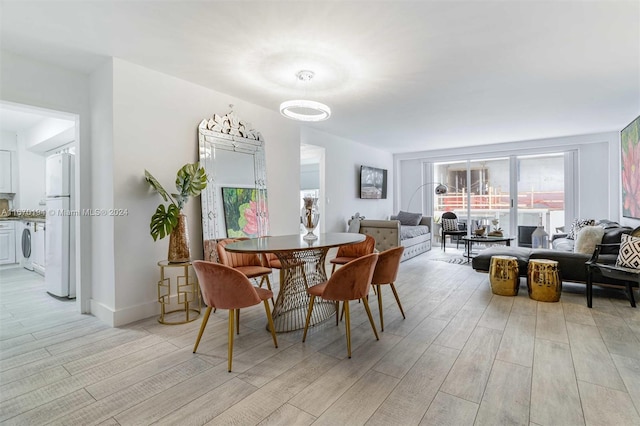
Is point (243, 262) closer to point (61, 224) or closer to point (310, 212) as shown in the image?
point (310, 212)

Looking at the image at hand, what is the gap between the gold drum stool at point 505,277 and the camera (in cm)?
375

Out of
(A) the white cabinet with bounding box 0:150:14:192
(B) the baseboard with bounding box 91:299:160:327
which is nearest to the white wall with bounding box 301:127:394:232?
(B) the baseboard with bounding box 91:299:160:327

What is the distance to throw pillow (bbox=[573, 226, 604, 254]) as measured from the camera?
3.96 meters

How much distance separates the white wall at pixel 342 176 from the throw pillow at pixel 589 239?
12.6ft

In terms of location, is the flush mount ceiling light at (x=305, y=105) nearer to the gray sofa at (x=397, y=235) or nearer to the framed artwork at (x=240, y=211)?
the framed artwork at (x=240, y=211)

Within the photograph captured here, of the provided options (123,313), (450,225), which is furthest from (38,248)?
(450,225)

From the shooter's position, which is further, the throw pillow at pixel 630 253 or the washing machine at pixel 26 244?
the washing machine at pixel 26 244

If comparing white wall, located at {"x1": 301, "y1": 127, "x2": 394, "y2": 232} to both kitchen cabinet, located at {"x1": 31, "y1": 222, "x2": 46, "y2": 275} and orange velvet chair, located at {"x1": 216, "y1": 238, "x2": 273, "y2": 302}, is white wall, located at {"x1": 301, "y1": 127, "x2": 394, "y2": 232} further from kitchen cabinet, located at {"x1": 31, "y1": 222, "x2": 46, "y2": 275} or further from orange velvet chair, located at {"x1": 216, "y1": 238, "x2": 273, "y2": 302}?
kitchen cabinet, located at {"x1": 31, "y1": 222, "x2": 46, "y2": 275}

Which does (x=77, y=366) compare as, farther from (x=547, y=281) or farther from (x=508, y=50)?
(x=547, y=281)

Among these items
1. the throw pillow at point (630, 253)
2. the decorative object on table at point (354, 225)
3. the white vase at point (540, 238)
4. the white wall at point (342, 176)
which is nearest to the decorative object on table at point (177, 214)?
the white wall at point (342, 176)

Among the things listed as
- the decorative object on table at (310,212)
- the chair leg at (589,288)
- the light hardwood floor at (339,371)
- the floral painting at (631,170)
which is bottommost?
the light hardwood floor at (339,371)

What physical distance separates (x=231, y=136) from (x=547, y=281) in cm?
412

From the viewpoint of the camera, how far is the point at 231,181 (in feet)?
12.7

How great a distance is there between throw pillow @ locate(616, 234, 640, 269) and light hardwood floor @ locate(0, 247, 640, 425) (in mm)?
463
